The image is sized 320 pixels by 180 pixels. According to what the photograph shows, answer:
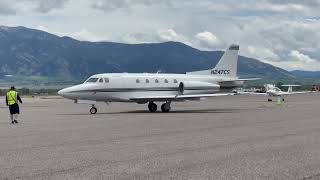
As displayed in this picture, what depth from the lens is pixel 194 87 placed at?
3944cm

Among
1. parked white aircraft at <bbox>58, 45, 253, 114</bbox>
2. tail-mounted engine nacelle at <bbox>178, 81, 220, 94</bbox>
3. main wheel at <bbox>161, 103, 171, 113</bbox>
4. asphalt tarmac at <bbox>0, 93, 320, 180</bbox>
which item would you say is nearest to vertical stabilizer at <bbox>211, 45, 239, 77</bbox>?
parked white aircraft at <bbox>58, 45, 253, 114</bbox>

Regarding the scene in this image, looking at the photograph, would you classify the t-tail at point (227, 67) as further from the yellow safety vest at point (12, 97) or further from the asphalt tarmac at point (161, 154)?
the asphalt tarmac at point (161, 154)

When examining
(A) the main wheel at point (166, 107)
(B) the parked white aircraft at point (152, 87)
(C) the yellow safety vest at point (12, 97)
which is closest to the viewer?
(C) the yellow safety vest at point (12, 97)

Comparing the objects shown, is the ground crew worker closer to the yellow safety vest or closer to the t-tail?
the yellow safety vest

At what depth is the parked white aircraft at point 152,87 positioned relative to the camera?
120ft

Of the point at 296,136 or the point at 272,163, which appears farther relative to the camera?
the point at 296,136

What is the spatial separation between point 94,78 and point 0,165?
25.5m

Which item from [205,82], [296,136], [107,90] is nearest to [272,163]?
[296,136]

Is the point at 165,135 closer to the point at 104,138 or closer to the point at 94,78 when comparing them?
the point at 104,138

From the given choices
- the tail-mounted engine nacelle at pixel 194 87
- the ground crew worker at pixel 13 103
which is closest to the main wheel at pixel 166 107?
the tail-mounted engine nacelle at pixel 194 87

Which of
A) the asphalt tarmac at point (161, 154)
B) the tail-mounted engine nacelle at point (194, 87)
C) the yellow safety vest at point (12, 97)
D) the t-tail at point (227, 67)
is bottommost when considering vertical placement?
the asphalt tarmac at point (161, 154)

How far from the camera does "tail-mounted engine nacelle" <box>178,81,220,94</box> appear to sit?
1543 inches

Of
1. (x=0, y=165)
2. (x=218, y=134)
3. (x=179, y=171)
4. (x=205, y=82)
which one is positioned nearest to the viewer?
(x=179, y=171)

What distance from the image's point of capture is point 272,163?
1230cm
